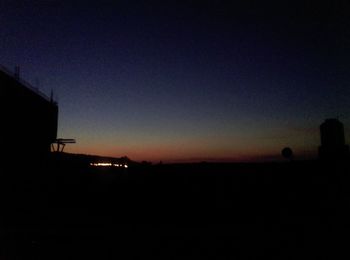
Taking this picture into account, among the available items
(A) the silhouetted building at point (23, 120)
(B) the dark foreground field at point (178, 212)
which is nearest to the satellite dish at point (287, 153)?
(B) the dark foreground field at point (178, 212)

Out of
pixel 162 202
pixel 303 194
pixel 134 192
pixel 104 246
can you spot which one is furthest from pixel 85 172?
pixel 303 194

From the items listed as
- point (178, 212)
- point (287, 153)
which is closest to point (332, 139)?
point (287, 153)

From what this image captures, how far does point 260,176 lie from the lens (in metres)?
16.5

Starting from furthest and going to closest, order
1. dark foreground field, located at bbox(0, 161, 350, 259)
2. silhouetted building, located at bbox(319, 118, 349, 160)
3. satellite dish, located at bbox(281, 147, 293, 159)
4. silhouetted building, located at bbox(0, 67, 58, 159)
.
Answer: silhouetted building, located at bbox(0, 67, 58, 159) < silhouetted building, located at bbox(319, 118, 349, 160) < satellite dish, located at bbox(281, 147, 293, 159) < dark foreground field, located at bbox(0, 161, 350, 259)

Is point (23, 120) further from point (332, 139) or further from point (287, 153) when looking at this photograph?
point (332, 139)

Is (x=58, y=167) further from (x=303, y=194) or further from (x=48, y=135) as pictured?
(x=303, y=194)

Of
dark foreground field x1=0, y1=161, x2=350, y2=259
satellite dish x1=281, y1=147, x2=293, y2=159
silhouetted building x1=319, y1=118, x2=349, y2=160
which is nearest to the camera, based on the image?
dark foreground field x1=0, y1=161, x2=350, y2=259

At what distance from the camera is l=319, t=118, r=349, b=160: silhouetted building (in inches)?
695

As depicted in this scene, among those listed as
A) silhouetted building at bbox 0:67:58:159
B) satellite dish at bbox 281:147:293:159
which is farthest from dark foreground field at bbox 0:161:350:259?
silhouetted building at bbox 0:67:58:159

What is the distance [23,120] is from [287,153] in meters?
17.9

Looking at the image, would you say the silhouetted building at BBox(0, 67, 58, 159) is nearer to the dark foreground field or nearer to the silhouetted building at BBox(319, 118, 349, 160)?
the dark foreground field

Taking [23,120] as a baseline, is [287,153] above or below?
below

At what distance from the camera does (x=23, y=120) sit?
72.7 feet

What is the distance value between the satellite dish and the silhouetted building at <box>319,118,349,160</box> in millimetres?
3148
